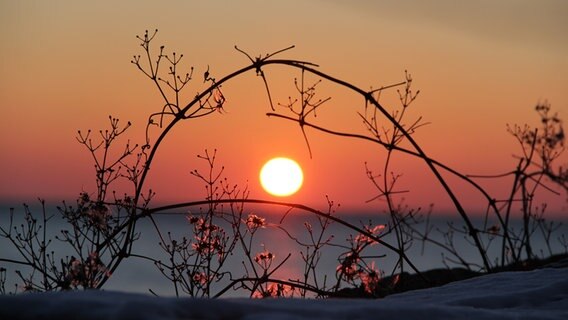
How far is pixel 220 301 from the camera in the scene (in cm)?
251

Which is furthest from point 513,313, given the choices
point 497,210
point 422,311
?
point 497,210

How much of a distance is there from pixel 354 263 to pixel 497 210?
116cm

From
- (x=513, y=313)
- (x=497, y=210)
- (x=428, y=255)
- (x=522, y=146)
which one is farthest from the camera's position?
(x=428, y=255)

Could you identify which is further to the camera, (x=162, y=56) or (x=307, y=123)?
(x=162, y=56)

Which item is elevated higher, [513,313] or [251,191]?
[251,191]

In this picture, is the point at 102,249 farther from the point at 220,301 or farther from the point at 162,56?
the point at 220,301

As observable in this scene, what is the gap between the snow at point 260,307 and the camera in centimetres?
233

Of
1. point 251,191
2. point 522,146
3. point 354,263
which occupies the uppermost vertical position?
point 522,146

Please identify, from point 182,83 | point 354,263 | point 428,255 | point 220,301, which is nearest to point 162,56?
point 182,83

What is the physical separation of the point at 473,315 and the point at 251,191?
3207mm

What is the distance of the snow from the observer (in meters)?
2.33

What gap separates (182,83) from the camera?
535 centimetres

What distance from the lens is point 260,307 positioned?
2.53 m

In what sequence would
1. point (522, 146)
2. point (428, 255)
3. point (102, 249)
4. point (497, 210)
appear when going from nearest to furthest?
point (102, 249)
point (497, 210)
point (522, 146)
point (428, 255)
